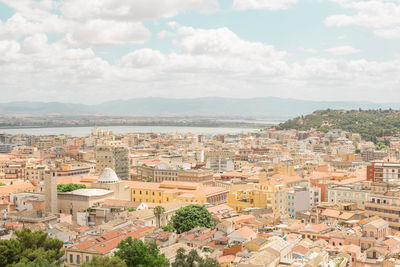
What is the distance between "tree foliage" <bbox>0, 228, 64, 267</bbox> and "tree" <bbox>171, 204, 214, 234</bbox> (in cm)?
1044

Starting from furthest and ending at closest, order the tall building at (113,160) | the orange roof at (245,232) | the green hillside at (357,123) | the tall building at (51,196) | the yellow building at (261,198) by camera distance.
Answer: the green hillside at (357,123), the tall building at (113,160), the yellow building at (261,198), the tall building at (51,196), the orange roof at (245,232)

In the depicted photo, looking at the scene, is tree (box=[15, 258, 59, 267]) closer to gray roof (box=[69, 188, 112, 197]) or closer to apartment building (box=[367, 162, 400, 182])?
gray roof (box=[69, 188, 112, 197])

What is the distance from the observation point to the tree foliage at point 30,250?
23.5 metres

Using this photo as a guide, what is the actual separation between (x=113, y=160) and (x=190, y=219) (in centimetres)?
3004

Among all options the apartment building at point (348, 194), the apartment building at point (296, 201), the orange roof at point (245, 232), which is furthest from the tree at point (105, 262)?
the apartment building at point (348, 194)

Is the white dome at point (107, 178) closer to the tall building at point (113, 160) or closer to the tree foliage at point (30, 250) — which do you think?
the tall building at point (113, 160)

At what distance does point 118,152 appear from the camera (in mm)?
64438

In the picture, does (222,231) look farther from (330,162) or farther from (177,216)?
(330,162)

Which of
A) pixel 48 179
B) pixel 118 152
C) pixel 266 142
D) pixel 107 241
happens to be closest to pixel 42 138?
pixel 266 142

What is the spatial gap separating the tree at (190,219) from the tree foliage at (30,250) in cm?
1044

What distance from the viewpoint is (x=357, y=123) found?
13550cm

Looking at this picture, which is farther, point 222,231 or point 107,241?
point 222,231

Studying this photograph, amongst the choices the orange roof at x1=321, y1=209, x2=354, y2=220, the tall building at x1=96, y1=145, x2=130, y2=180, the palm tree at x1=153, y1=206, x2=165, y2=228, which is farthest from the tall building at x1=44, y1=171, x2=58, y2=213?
the tall building at x1=96, y1=145, x2=130, y2=180

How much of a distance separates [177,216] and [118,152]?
30092mm
